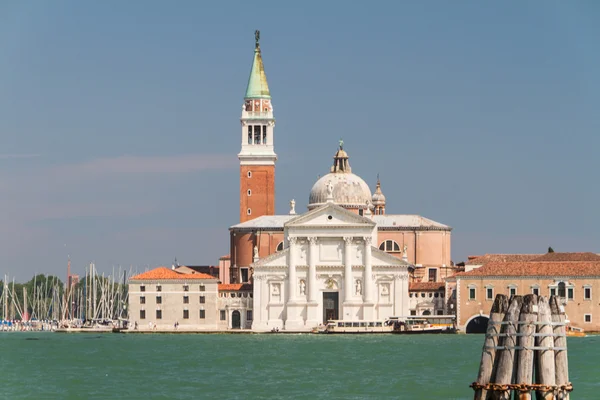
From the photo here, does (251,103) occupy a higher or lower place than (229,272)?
higher

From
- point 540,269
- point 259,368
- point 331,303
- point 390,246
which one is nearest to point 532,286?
point 540,269

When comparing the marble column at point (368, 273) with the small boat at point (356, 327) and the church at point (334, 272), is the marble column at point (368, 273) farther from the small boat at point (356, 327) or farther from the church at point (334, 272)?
the small boat at point (356, 327)

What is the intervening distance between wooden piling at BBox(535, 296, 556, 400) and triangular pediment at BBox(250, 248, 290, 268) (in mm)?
63763

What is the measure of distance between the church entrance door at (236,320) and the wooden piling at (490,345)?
6686 centimetres

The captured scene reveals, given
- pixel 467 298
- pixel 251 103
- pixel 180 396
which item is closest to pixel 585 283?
pixel 467 298

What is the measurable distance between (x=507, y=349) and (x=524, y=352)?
0.24m

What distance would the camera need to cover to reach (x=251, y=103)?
333 feet

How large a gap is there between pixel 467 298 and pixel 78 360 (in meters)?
30.6

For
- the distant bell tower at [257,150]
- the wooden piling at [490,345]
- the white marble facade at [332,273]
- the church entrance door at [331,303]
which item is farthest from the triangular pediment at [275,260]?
the wooden piling at [490,345]

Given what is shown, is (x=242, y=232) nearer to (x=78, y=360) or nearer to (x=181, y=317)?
(x=181, y=317)

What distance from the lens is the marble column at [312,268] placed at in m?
84.5

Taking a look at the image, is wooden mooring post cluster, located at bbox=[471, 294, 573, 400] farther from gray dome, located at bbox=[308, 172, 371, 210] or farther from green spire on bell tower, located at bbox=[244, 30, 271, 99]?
green spire on bell tower, located at bbox=[244, 30, 271, 99]

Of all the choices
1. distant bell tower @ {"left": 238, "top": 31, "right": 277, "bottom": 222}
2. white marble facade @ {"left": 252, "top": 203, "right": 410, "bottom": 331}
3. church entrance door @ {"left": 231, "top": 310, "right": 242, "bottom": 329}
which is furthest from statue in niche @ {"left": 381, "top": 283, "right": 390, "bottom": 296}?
distant bell tower @ {"left": 238, "top": 31, "right": 277, "bottom": 222}

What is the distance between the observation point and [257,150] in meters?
101
